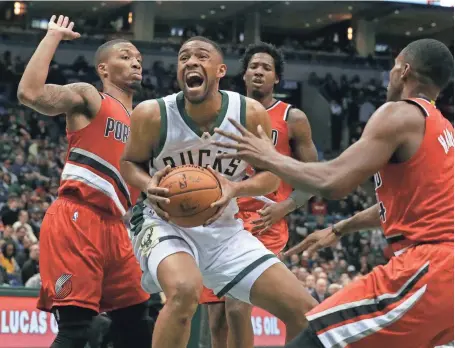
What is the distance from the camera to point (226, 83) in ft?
86.9

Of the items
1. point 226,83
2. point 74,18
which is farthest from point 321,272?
point 74,18

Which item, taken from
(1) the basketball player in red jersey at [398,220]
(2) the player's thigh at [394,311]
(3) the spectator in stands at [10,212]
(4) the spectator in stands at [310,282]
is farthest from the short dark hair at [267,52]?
(3) the spectator in stands at [10,212]

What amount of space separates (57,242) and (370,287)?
2.71 metres

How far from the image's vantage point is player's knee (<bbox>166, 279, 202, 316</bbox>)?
4988mm

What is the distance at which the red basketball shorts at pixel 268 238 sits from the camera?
22.4 ft

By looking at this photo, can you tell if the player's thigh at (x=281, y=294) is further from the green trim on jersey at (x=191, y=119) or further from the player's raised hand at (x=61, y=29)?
the player's raised hand at (x=61, y=29)

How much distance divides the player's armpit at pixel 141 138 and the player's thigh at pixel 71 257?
2.73ft

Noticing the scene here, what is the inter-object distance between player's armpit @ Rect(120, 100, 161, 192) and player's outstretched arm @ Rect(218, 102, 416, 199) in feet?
4.47

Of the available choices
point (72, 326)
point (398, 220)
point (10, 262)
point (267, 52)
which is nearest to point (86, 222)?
point (72, 326)

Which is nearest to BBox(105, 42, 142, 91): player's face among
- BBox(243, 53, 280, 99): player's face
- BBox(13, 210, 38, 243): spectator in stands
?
BBox(243, 53, 280, 99): player's face

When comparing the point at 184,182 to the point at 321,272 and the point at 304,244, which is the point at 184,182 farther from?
the point at 321,272

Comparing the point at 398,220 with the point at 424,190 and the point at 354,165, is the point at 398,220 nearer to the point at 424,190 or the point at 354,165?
the point at 424,190

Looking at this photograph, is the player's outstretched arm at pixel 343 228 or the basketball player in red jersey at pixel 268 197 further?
the basketball player in red jersey at pixel 268 197

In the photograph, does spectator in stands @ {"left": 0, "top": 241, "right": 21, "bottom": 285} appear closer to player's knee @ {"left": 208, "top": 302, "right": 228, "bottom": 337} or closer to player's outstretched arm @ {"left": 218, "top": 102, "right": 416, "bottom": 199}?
player's knee @ {"left": 208, "top": 302, "right": 228, "bottom": 337}
